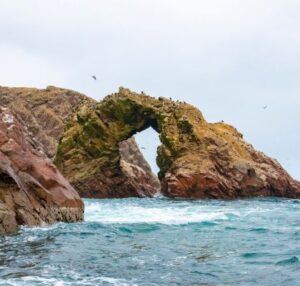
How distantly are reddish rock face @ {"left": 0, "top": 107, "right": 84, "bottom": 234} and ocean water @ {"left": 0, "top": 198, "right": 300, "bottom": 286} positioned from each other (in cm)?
98

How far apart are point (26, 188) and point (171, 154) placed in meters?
41.2

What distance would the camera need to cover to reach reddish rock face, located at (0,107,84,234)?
23.2m

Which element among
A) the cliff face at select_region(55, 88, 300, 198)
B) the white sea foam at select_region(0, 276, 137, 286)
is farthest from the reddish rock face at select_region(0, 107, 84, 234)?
the cliff face at select_region(55, 88, 300, 198)

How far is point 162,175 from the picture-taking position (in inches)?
2677

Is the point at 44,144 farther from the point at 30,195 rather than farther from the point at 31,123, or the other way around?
the point at 30,195

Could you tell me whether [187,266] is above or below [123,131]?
below

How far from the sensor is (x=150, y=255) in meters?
17.3

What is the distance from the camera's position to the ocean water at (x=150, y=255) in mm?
13508

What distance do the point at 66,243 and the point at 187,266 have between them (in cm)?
581

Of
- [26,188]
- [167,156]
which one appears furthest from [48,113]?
[26,188]

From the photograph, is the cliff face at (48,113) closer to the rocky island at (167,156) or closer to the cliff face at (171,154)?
the rocky island at (167,156)

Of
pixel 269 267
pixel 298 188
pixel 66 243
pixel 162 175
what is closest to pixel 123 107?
pixel 162 175

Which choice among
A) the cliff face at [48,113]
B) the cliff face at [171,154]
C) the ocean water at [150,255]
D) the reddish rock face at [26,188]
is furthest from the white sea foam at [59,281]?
the cliff face at [48,113]

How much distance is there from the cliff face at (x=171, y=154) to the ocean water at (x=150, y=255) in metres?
34.1
